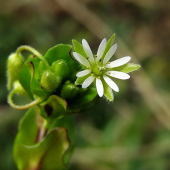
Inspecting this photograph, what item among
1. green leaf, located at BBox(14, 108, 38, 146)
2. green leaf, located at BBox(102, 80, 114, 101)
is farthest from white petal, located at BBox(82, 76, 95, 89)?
green leaf, located at BBox(14, 108, 38, 146)

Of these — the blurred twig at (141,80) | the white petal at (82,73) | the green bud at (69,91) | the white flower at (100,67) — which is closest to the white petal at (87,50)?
the white flower at (100,67)

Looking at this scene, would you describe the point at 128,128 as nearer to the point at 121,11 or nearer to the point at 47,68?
the point at 47,68

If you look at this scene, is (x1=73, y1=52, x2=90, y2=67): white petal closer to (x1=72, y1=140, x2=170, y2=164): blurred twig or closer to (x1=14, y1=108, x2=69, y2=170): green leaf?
(x1=14, y1=108, x2=69, y2=170): green leaf

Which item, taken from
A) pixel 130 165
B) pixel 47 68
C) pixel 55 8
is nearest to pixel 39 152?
pixel 47 68

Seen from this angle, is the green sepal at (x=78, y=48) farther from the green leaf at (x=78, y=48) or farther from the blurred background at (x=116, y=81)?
the blurred background at (x=116, y=81)

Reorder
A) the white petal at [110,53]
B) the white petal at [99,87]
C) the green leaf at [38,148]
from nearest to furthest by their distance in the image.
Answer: the white petal at [99,87], the white petal at [110,53], the green leaf at [38,148]

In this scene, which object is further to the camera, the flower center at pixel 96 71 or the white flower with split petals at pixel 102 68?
the flower center at pixel 96 71
